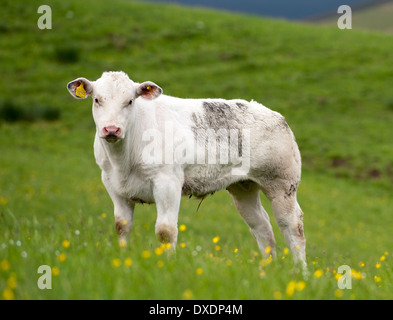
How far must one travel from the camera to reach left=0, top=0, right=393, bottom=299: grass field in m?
5.04

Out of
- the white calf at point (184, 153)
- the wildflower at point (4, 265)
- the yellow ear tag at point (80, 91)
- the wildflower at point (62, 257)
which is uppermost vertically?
the yellow ear tag at point (80, 91)

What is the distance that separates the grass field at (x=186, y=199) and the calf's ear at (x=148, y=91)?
1573 millimetres

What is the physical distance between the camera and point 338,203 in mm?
21734

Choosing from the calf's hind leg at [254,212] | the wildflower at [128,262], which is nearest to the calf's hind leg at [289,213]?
the calf's hind leg at [254,212]

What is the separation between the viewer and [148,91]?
6.88 metres

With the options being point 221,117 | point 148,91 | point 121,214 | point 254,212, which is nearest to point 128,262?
point 121,214

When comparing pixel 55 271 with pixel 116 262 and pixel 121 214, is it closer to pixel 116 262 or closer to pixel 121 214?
pixel 116 262

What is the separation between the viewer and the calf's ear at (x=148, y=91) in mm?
6805

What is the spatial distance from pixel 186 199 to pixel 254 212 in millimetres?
12024

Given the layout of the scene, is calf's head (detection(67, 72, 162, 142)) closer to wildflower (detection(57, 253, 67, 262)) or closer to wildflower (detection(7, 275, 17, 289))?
wildflower (detection(57, 253, 67, 262))

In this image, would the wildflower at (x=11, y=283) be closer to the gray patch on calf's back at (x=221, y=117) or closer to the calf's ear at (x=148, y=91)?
the calf's ear at (x=148, y=91)

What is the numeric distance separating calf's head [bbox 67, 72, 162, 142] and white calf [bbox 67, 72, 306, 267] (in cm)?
1

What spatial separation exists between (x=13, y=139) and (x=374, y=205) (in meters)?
15.6
